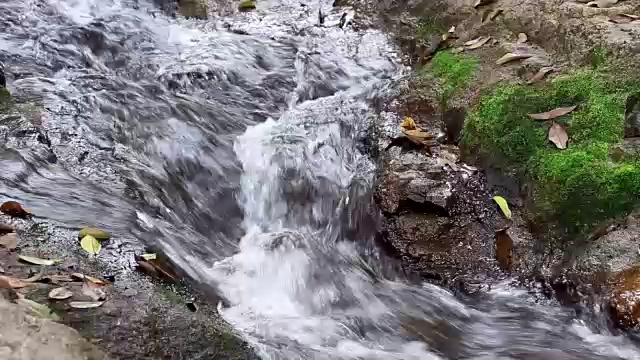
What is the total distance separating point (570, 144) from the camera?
4355 mm

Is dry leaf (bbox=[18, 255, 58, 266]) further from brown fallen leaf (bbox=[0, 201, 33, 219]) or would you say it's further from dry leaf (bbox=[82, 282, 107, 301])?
brown fallen leaf (bbox=[0, 201, 33, 219])

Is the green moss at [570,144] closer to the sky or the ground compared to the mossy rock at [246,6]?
closer to the ground

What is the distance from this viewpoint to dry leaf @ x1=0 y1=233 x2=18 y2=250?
3186mm

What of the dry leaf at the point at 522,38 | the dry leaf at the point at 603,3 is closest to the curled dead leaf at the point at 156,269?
the dry leaf at the point at 522,38

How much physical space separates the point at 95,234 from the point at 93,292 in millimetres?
627

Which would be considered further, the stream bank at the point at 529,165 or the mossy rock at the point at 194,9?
the mossy rock at the point at 194,9

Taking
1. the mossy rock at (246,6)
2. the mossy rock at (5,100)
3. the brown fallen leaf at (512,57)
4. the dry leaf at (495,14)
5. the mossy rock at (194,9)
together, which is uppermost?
the dry leaf at (495,14)

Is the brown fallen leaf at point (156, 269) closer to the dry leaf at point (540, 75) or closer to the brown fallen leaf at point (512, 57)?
the dry leaf at point (540, 75)

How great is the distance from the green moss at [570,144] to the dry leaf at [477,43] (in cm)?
83

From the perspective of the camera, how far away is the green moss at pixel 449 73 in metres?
5.31

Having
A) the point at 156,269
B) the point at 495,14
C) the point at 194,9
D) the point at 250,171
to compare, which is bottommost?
the point at 250,171

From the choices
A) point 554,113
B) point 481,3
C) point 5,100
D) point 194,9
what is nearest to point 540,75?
point 554,113

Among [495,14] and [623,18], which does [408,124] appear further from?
[623,18]

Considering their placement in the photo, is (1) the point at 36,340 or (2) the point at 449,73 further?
(2) the point at 449,73
